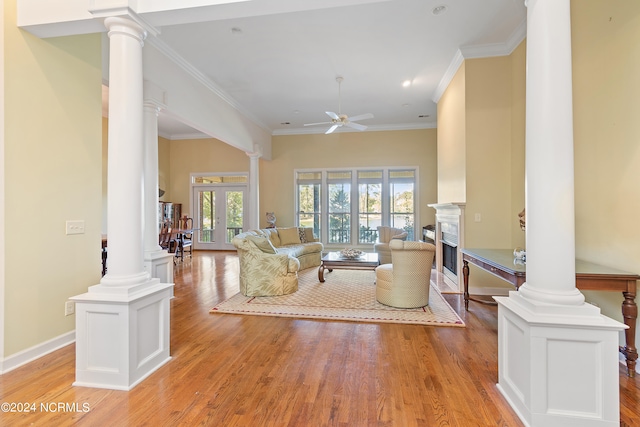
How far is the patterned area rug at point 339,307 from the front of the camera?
3.42 m

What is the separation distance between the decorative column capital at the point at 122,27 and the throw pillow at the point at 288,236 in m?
4.86

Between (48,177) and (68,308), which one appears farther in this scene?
(68,308)

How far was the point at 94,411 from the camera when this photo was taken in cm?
185

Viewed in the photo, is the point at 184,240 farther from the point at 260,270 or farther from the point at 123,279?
the point at 123,279

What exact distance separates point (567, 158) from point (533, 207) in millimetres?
330

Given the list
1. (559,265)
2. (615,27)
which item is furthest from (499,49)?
(559,265)

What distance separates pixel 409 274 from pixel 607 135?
2.29 m

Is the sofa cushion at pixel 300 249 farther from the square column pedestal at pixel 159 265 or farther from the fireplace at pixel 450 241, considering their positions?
the fireplace at pixel 450 241

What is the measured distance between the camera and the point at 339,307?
150 inches

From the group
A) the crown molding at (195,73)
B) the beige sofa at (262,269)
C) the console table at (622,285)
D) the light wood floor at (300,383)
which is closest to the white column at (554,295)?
the light wood floor at (300,383)

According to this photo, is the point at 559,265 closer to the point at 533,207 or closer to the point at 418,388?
the point at 533,207

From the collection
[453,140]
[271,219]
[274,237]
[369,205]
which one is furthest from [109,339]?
[369,205]

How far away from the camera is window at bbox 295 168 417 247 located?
816 cm

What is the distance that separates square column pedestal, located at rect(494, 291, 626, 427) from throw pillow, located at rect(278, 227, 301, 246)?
17.5ft
